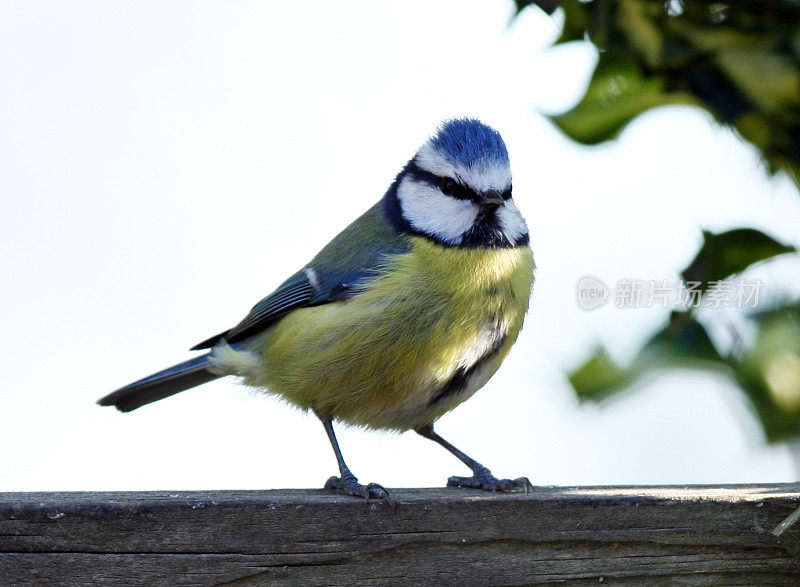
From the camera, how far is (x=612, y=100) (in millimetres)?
1262

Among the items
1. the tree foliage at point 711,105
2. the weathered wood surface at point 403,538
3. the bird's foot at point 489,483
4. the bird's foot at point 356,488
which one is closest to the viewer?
the tree foliage at point 711,105

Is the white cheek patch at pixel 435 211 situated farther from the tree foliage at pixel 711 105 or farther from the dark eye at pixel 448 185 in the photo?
the tree foliage at pixel 711 105

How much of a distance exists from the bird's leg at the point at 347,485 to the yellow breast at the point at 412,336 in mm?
68

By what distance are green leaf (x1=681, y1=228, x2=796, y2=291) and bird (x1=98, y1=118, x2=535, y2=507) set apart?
0.83 metres

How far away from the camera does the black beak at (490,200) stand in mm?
2193

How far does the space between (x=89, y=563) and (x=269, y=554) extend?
0.97 ft

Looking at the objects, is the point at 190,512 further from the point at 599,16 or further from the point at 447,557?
→ the point at 599,16

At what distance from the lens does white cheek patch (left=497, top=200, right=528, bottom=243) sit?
7.43ft

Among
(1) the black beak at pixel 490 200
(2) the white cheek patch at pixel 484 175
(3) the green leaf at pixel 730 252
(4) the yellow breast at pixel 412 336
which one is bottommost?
(4) the yellow breast at pixel 412 336

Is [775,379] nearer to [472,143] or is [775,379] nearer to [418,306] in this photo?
[418,306]

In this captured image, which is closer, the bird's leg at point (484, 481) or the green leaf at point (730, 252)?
the green leaf at point (730, 252)

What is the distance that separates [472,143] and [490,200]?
7.0 inches

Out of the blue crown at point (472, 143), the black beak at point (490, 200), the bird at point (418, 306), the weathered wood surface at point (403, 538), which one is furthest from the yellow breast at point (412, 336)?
the weathered wood surface at point (403, 538)

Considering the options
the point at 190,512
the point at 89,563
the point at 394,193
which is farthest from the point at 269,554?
the point at 394,193
